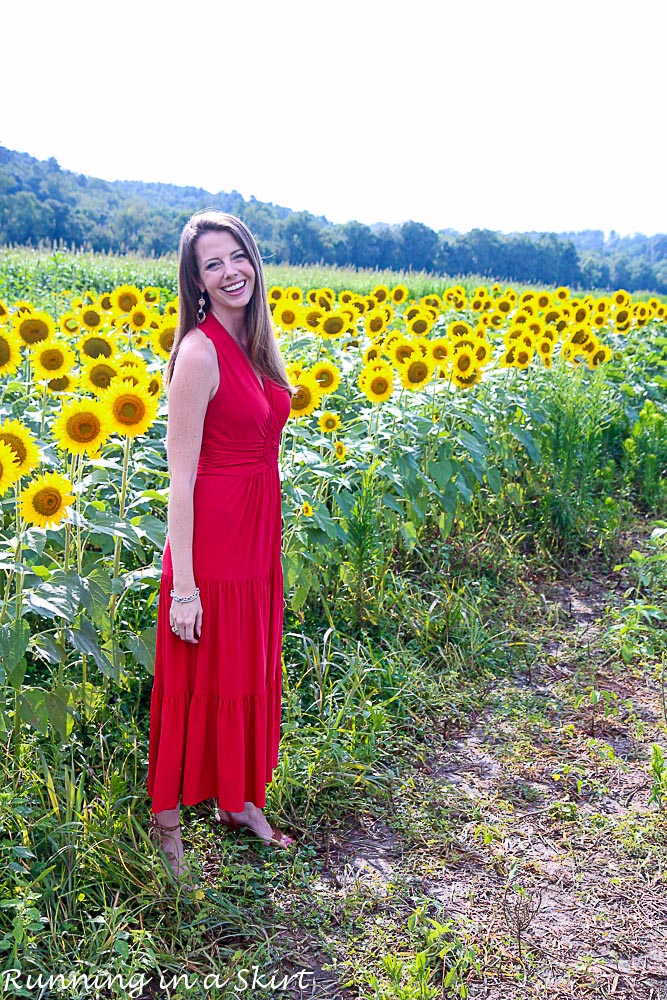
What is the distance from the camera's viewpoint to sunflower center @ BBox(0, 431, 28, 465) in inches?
93.7

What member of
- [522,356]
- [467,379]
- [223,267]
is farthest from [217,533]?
[522,356]

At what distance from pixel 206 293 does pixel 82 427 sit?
553mm

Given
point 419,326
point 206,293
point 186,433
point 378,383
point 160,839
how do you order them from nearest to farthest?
1. point 186,433
2. point 206,293
3. point 160,839
4. point 378,383
5. point 419,326

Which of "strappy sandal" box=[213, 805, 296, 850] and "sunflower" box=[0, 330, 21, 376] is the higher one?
"sunflower" box=[0, 330, 21, 376]

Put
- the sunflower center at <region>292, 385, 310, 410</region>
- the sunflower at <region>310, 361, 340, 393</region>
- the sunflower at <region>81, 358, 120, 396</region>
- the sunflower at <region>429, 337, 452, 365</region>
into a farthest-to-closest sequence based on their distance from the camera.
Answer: the sunflower at <region>429, 337, 452, 365</region> < the sunflower at <region>310, 361, 340, 393</region> < the sunflower center at <region>292, 385, 310, 410</region> < the sunflower at <region>81, 358, 120, 396</region>

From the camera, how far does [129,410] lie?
2609 millimetres

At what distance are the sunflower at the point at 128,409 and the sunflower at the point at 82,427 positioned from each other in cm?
4

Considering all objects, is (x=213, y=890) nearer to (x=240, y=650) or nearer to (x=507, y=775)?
(x=240, y=650)

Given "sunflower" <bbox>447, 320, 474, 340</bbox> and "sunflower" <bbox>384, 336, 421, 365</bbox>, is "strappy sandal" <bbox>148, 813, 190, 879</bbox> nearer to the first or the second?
"sunflower" <bbox>384, 336, 421, 365</bbox>

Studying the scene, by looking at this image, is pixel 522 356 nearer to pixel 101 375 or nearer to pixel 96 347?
pixel 96 347

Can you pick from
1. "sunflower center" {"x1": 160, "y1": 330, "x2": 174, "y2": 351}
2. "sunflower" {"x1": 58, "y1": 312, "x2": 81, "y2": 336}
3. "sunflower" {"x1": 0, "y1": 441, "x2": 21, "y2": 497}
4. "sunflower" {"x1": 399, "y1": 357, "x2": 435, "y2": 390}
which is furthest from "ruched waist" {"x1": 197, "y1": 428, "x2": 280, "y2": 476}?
"sunflower" {"x1": 58, "y1": 312, "x2": 81, "y2": 336}

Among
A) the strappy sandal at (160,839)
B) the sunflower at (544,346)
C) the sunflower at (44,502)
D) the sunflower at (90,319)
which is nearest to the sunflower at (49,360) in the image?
the sunflower at (44,502)

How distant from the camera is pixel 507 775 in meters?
3.18

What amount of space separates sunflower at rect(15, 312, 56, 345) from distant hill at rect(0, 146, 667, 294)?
106 feet
